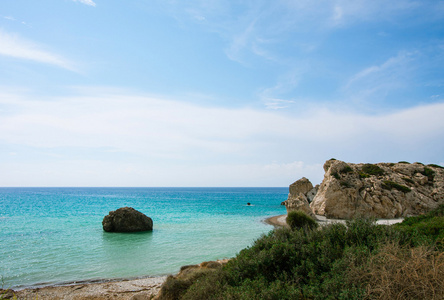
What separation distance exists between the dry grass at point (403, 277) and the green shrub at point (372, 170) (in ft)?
108

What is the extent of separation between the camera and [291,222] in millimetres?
15969

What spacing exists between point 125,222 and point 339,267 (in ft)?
82.3

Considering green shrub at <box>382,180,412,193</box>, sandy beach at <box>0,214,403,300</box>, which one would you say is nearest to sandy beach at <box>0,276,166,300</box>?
sandy beach at <box>0,214,403,300</box>

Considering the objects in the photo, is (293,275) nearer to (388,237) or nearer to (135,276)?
(388,237)

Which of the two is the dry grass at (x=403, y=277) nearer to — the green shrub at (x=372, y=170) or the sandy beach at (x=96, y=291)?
the sandy beach at (x=96, y=291)

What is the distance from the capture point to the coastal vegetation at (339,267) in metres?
4.37

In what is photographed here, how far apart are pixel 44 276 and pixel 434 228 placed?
16.1 meters

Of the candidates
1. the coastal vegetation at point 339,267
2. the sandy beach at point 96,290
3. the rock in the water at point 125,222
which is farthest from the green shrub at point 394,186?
the rock in the water at point 125,222

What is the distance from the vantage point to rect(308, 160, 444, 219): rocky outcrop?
29.1 m

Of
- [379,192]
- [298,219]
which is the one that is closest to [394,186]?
[379,192]

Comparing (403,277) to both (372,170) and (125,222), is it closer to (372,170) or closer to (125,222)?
(125,222)

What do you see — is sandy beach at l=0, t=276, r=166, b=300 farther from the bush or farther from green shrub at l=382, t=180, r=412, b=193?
green shrub at l=382, t=180, r=412, b=193

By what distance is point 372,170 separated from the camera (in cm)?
3447

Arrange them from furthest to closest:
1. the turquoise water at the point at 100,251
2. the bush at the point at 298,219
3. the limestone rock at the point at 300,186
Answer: the limestone rock at the point at 300,186 → the bush at the point at 298,219 → the turquoise water at the point at 100,251
